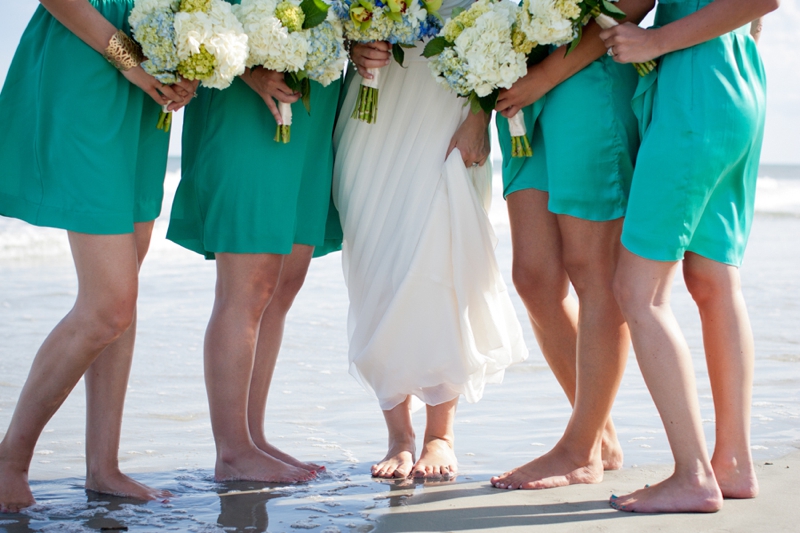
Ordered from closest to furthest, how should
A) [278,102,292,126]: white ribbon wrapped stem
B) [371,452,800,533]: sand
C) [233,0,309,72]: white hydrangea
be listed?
1. [371,452,800,533]: sand
2. [233,0,309,72]: white hydrangea
3. [278,102,292,126]: white ribbon wrapped stem

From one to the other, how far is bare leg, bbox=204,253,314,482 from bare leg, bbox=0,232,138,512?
1.67 feet

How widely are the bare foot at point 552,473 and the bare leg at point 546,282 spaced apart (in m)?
0.24

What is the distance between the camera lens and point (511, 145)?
3.63 metres

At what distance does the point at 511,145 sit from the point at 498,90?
0.82ft

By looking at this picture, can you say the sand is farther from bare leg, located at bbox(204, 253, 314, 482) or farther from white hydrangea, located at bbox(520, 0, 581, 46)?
white hydrangea, located at bbox(520, 0, 581, 46)

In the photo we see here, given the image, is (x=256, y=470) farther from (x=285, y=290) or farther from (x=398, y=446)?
(x=285, y=290)

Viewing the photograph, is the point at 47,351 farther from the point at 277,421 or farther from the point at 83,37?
the point at 277,421

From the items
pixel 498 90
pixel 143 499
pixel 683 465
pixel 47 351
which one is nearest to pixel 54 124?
pixel 47 351

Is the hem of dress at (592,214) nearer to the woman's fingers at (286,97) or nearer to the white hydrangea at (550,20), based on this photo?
the white hydrangea at (550,20)

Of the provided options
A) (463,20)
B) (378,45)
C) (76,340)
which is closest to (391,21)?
(378,45)

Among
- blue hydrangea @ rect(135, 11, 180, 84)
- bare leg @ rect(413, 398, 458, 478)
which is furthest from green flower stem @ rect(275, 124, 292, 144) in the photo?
bare leg @ rect(413, 398, 458, 478)

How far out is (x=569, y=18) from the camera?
10.6 feet

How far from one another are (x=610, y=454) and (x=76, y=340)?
224cm

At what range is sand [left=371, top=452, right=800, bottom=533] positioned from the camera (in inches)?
112
